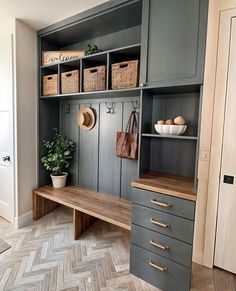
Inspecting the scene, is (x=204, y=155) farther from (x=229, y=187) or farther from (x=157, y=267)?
(x=157, y=267)

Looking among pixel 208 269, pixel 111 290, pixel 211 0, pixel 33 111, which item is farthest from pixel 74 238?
pixel 211 0

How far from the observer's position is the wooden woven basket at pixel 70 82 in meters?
2.22

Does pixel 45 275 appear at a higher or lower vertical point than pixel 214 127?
lower

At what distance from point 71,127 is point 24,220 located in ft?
4.47

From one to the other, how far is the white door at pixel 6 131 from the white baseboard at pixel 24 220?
0.13 m

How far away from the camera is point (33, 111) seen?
8.36 feet

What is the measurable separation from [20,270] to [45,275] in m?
0.25

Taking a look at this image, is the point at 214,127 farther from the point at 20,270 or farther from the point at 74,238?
the point at 20,270

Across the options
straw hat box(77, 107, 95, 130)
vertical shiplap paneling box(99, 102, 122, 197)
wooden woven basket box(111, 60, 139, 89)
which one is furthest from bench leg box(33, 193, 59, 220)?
wooden woven basket box(111, 60, 139, 89)

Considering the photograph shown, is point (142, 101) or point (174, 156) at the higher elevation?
point (142, 101)

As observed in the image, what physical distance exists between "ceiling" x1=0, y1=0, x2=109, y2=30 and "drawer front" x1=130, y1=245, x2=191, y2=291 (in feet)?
7.65

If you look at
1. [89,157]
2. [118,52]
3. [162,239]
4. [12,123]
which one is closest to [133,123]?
[118,52]

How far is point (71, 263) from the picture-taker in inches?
74.6

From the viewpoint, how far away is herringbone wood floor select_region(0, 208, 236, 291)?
1661 mm
